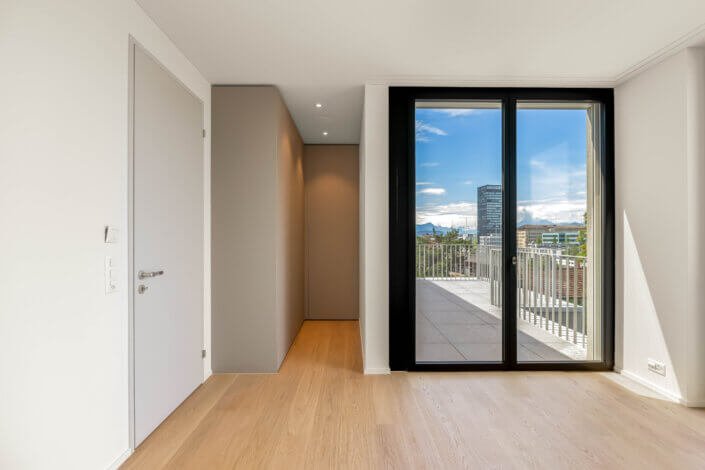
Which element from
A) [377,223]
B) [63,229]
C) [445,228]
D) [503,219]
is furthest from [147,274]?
[503,219]

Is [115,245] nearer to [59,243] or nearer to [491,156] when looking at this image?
[59,243]

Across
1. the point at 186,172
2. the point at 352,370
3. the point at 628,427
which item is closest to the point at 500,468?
the point at 628,427

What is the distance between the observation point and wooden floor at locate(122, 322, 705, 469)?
1.90 m

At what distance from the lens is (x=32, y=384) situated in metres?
1.35

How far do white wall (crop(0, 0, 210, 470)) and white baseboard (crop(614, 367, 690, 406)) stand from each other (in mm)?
3755

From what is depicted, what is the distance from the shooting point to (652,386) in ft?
9.02

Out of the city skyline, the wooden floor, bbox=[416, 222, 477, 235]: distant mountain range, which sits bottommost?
the wooden floor

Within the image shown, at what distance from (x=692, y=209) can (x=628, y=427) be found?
1607 mm

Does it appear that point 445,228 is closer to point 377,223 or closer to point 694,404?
point 377,223

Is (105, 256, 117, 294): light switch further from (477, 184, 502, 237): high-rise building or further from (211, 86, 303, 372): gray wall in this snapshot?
(477, 184, 502, 237): high-rise building

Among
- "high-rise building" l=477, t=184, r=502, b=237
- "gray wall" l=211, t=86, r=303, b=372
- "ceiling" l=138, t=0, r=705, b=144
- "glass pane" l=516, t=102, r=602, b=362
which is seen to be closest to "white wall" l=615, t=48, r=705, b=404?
"glass pane" l=516, t=102, r=602, b=362

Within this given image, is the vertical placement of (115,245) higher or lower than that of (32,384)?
higher

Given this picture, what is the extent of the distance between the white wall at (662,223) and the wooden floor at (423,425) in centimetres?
35

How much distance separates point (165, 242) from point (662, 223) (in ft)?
12.2
